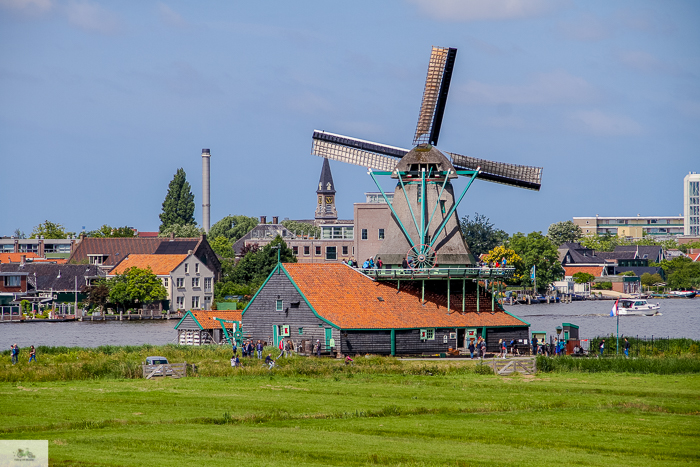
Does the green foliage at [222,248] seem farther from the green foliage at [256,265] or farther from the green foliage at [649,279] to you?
the green foliage at [649,279]

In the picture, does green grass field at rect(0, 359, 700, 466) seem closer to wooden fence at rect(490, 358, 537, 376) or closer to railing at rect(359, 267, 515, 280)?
wooden fence at rect(490, 358, 537, 376)

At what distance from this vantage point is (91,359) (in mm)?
52875

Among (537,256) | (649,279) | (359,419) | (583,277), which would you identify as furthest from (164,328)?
(649,279)

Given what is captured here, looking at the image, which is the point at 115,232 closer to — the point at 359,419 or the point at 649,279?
the point at 649,279

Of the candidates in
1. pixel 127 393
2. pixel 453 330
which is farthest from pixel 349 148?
pixel 127 393

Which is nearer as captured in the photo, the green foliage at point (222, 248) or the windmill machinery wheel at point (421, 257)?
the windmill machinery wheel at point (421, 257)

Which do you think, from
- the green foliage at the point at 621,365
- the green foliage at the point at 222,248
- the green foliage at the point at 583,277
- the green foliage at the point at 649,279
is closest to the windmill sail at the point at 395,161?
the green foliage at the point at 621,365

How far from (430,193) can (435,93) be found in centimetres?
726

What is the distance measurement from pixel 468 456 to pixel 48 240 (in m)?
169

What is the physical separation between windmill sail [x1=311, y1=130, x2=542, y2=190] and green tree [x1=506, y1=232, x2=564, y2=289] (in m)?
97.1

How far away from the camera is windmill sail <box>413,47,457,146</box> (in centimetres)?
6456

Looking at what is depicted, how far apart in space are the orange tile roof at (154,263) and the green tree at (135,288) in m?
2.63

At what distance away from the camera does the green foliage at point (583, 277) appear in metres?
184

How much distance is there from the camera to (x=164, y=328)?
102875 millimetres
